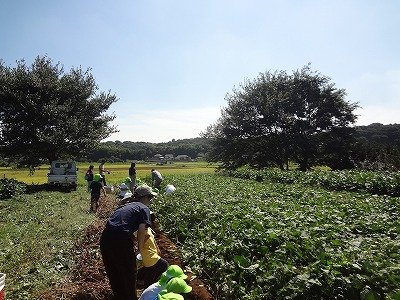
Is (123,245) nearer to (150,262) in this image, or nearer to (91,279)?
(150,262)

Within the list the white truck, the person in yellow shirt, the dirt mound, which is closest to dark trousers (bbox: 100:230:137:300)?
the person in yellow shirt

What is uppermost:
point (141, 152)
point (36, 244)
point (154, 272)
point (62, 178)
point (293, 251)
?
point (141, 152)

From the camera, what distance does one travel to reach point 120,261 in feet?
15.4

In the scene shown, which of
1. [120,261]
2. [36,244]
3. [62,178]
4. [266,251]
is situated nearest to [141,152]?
[62,178]

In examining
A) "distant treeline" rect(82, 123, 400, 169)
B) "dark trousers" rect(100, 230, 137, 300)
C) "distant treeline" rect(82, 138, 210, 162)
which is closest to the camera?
"dark trousers" rect(100, 230, 137, 300)

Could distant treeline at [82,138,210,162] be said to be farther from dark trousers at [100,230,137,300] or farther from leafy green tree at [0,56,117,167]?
dark trousers at [100,230,137,300]

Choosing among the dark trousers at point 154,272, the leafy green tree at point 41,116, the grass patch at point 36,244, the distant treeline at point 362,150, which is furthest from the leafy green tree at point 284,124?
the dark trousers at point 154,272

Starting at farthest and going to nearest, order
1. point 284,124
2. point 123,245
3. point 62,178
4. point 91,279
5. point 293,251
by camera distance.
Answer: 1. point 284,124
2. point 62,178
3. point 91,279
4. point 293,251
5. point 123,245

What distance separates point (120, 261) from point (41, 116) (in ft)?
91.5

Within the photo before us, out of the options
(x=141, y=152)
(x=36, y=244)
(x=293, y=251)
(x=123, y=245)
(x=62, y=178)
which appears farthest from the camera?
(x=141, y=152)

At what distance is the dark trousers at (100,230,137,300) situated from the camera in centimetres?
461

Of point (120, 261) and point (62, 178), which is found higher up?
point (120, 261)

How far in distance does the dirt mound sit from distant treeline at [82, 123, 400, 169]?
25.7m

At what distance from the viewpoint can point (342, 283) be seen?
355 centimetres
